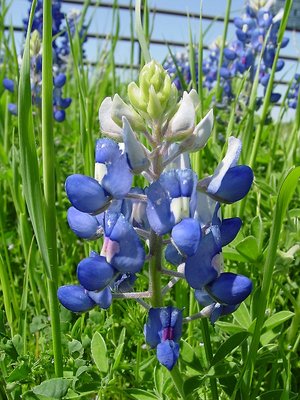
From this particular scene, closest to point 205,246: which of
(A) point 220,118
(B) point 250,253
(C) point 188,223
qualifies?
(C) point 188,223

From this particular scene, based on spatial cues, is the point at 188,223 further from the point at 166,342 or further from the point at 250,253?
the point at 250,253

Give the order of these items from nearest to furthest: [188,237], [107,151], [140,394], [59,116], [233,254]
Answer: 1. [188,237]
2. [107,151]
3. [140,394]
4. [233,254]
5. [59,116]

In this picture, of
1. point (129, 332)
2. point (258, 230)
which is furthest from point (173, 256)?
point (129, 332)

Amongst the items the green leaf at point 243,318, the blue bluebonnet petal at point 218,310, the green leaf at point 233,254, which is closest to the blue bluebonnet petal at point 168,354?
the blue bluebonnet petal at point 218,310

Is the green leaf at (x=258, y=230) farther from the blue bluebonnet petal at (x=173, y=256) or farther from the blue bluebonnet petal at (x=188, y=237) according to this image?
the blue bluebonnet petal at (x=188, y=237)

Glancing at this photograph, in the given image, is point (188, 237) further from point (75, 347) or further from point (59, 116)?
point (59, 116)

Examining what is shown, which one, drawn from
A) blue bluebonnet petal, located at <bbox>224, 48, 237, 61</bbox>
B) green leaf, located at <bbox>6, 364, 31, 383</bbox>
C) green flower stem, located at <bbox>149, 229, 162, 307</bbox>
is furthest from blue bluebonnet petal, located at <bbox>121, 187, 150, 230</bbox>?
blue bluebonnet petal, located at <bbox>224, 48, 237, 61</bbox>
